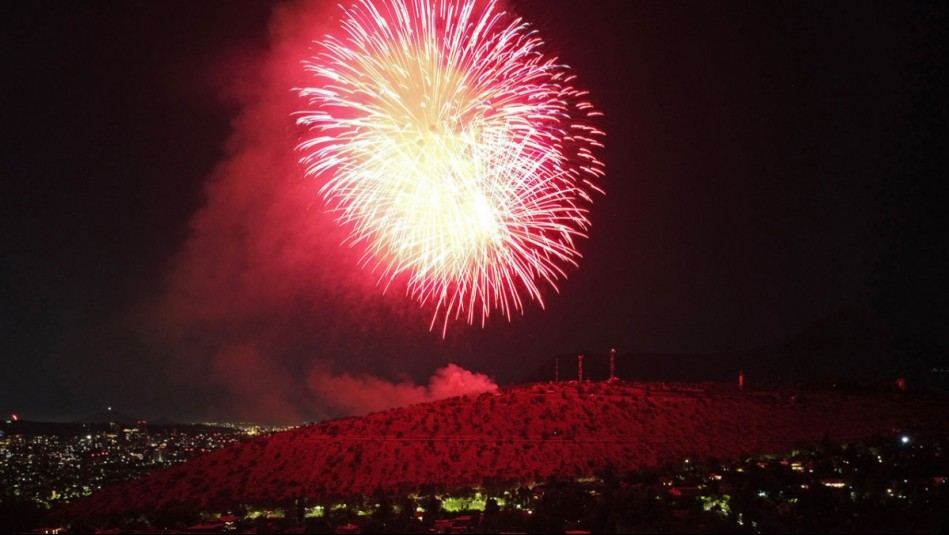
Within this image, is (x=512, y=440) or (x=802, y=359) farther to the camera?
(x=802, y=359)

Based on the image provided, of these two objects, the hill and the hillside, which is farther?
the hill

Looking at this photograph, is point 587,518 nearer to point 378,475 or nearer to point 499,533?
point 499,533

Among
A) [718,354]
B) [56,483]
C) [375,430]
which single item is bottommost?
[56,483]

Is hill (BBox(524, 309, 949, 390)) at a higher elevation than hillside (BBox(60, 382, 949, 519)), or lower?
higher

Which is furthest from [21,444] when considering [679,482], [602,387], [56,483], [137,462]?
[679,482]

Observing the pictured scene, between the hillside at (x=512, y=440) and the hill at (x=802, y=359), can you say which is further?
the hill at (x=802, y=359)

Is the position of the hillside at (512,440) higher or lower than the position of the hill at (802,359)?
lower

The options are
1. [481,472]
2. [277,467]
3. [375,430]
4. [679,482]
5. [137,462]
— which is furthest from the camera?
[137,462]

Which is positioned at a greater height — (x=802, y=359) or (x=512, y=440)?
(x=802, y=359)
